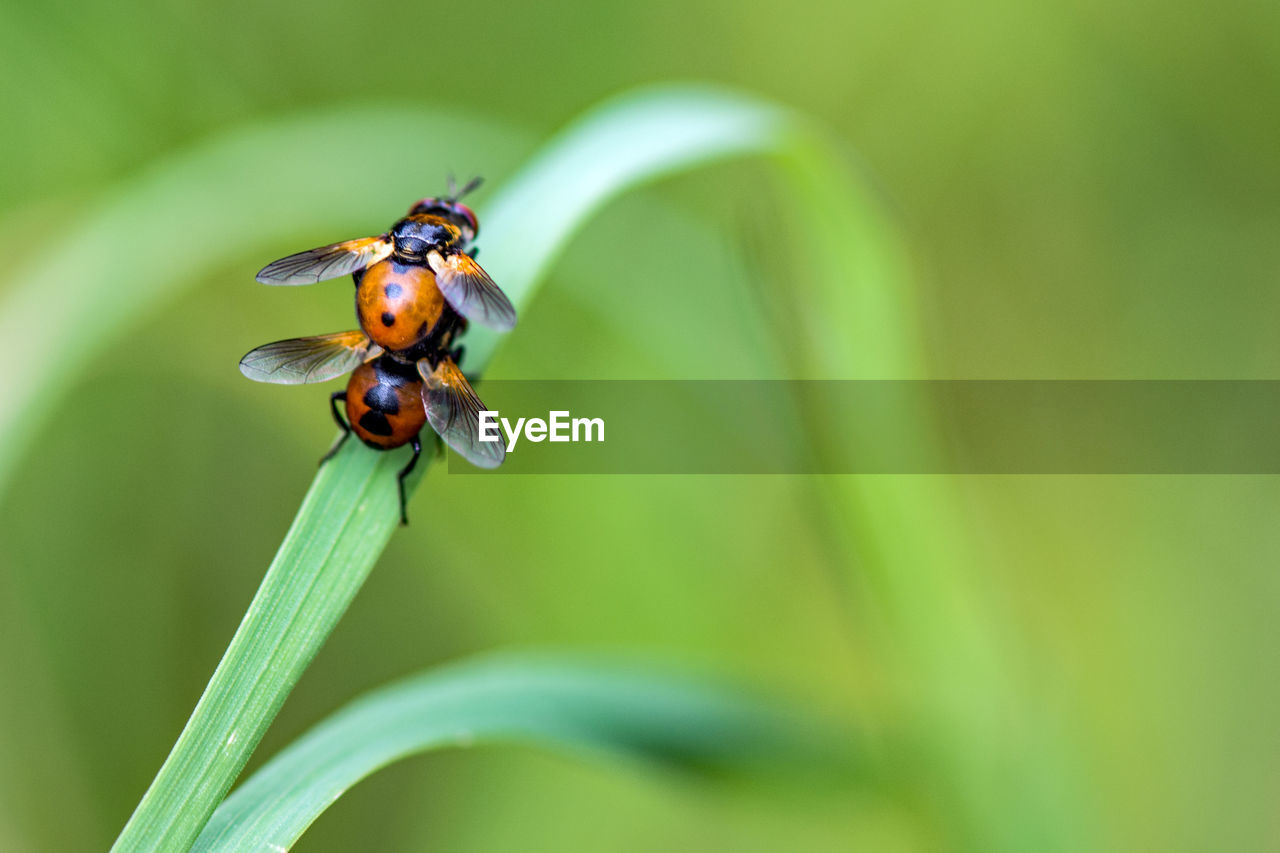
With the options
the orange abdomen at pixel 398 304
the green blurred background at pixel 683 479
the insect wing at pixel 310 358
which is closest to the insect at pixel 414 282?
the orange abdomen at pixel 398 304

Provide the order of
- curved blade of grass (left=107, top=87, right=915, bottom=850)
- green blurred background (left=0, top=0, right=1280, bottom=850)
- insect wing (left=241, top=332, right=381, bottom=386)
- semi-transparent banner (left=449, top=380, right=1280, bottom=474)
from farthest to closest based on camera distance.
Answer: semi-transparent banner (left=449, top=380, right=1280, bottom=474)
green blurred background (left=0, top=0, right=1280, bottom=850)
insect wing (left=241, top=332, right=381, bottom=386)
curved blade of grass (left=107, top=87, right=915, bottom=850)

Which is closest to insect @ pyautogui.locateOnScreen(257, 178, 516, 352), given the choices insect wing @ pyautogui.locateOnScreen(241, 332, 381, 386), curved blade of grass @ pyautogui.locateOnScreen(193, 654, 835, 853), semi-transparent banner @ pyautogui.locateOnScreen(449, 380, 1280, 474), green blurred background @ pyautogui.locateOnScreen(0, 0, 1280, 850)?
insect wing @ pyautogui.locateOnScreen(241, 332, 381, 386)

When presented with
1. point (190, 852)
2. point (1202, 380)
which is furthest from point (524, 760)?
point (1202, 380)

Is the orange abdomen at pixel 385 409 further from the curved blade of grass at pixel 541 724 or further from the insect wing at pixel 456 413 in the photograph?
the curved blade of grass at pixel 541 724

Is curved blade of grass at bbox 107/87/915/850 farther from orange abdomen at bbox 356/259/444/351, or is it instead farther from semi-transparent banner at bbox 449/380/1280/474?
semi-transparent banner at bbox 449/380/1280/474

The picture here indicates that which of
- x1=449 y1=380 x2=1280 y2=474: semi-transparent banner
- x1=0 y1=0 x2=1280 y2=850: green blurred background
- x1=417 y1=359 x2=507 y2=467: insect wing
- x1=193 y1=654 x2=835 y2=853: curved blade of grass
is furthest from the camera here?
x1=449 y1=380 x2=1280 y2=474: semi-transparent banner

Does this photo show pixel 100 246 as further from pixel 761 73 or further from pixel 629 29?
pixel 761 73
